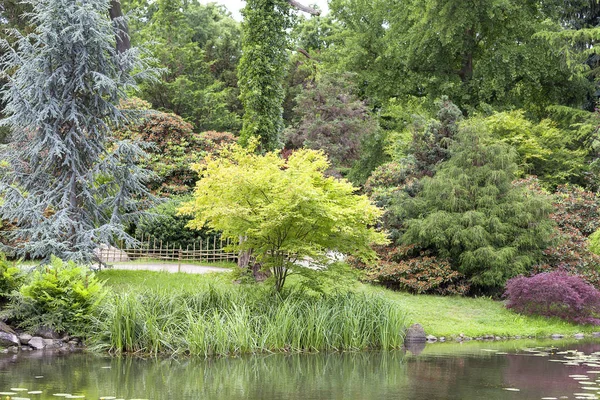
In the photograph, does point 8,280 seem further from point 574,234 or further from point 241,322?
point 574,234

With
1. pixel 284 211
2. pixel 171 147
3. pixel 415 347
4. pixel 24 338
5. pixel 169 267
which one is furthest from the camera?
pixel 171 147

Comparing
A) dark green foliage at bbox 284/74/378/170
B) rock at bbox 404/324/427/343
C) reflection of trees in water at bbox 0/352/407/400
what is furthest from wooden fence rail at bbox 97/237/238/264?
reflection of trees in water at bbox 0/352/407/400

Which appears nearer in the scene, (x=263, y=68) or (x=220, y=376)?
(x=220, y=376)

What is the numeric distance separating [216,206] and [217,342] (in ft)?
8.08

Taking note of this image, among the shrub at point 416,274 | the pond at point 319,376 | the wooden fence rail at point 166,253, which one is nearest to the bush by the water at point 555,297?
the shrub at point 416,274

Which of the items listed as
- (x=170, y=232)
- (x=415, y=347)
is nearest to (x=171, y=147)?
(x=170, y=232)

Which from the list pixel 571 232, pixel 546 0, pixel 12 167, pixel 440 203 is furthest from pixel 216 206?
pixel 546 0

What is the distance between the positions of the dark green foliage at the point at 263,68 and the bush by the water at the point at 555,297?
797cm

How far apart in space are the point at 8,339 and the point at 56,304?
85 cm

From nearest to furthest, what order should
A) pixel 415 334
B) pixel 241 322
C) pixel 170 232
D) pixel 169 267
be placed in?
1. pixel 241 322
2. pixel 415 334
3. pixel 169 267
4. pixel 170 232

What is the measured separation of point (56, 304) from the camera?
426 inches

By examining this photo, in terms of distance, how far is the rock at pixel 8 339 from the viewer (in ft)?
34.2

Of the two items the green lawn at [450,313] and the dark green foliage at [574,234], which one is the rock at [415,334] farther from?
the dark green foliage at [574,234]

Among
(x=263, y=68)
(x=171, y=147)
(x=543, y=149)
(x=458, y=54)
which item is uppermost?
(x=458, y=54)
